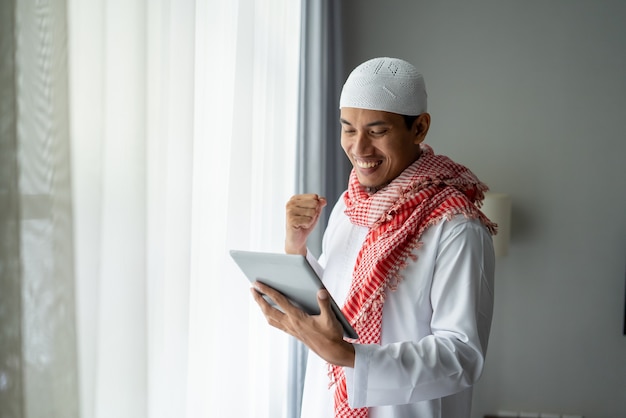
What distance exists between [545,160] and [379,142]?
1.94m

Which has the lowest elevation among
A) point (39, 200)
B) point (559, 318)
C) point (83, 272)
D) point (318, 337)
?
point (559, 318)

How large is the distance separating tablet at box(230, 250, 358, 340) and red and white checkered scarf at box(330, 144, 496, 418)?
150mm

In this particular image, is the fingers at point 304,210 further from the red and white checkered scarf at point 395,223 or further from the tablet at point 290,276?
the tablet at point 290,276

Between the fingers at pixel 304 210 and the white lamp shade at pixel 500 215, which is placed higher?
the fingers at pixel 304 210

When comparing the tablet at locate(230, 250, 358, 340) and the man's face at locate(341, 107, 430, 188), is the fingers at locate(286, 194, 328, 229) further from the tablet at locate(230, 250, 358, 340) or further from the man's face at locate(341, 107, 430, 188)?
the tablet at locate(230, 250, 358, 340)

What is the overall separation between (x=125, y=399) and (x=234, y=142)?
0.82 metres

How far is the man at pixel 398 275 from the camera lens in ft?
3.99

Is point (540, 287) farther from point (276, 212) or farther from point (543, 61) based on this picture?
point (276, 212)

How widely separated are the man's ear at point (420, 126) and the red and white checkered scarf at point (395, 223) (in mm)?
55

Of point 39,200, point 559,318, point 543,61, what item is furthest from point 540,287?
point 39,200

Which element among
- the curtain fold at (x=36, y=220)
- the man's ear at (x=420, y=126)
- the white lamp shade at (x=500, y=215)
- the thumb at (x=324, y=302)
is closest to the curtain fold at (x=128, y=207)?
the curtain fold at (x=36, y=220)

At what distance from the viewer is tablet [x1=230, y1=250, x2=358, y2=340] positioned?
1.09m

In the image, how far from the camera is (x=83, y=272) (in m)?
1.02

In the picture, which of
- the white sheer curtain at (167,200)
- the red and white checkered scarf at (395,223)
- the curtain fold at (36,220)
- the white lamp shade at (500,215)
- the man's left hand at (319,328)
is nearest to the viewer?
the curtain fold at (36,220)
